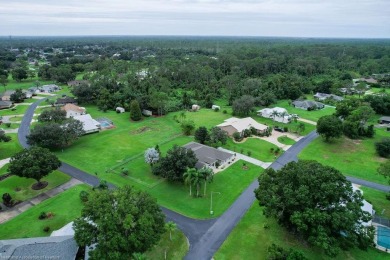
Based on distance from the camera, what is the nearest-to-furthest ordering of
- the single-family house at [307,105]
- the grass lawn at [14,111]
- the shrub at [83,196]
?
the shrub at [83,196] → the grass lawn at [14,111] → the single-family house at [307,105]

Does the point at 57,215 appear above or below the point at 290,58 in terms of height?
below

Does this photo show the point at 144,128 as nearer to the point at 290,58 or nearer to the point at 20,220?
the point at 20,220

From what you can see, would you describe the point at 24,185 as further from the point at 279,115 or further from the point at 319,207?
the point at 279,115

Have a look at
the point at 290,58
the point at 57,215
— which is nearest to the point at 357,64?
the point at 290,58

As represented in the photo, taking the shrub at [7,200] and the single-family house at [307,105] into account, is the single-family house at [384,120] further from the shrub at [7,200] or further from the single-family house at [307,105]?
the shrub at [7,200]

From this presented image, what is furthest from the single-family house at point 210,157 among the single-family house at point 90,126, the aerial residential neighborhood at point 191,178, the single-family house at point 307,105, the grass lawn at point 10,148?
the single-family house at point 307,105

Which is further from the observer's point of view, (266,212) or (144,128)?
(144,128)

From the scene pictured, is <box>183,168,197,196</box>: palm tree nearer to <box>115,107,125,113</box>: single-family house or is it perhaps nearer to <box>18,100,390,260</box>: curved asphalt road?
<box>18,100,390,260</box>: curved asphalt road

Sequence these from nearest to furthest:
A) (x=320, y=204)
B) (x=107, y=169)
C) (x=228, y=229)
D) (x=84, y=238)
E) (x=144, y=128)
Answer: (x=84, y=238)
(x=320, y=204)
(x=228, y=229)
(x=107, y=169)
(x=144, y=128)
